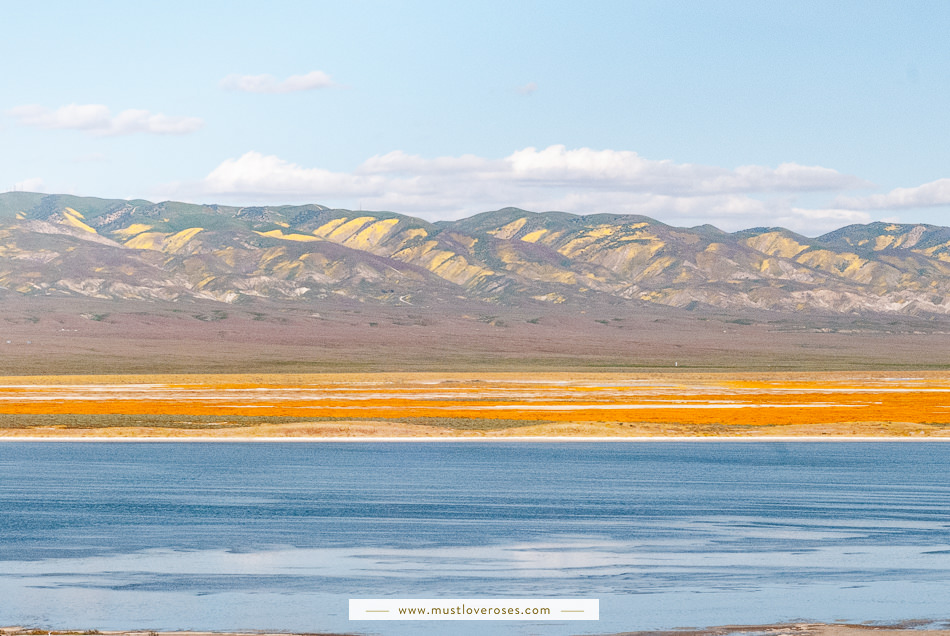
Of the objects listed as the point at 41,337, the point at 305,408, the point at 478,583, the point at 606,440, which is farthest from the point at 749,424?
the point at 41,337

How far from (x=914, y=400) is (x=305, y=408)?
→ 4000cm

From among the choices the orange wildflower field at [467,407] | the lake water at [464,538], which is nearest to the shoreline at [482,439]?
the orange wildflower field at [467,407]

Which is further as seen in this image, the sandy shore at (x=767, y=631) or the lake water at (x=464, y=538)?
the lake water at (x=464, y=538)

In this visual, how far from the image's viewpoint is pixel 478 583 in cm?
2300

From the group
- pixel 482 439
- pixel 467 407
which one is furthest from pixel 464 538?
pixel 467 407

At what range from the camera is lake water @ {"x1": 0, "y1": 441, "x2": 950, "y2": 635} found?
21.0 metres

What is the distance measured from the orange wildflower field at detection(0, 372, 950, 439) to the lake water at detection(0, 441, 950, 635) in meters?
10.6

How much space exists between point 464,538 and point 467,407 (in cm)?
4592

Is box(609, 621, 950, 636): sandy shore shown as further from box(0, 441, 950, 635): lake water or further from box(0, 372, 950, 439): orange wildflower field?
box(0, 372, 950, 439): orange wildflower field

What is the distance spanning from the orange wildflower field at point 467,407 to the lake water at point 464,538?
1059 cm

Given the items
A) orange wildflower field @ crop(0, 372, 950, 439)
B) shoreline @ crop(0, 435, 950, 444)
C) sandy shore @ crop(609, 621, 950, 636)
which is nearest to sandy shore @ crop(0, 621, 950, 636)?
sandy shore @ crop(609, 621, 950, 636)

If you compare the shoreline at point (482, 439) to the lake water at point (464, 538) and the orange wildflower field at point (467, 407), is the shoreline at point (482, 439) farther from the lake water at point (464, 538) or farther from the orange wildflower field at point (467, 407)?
the lake water at point (464, 538)

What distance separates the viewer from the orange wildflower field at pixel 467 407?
5988cm

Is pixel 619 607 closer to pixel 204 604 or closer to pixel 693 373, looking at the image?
pixel 204 604
